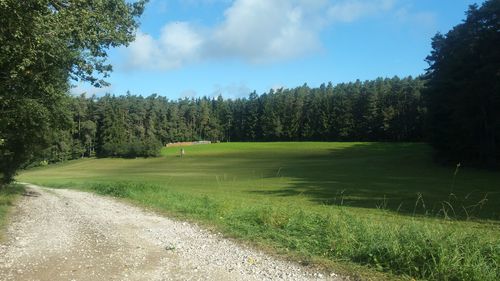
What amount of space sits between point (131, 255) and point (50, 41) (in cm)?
469

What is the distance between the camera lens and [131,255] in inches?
339

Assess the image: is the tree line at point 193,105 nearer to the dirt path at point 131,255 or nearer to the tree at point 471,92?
the tree at point 471,92

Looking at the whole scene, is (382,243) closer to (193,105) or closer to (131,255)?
(131,255)

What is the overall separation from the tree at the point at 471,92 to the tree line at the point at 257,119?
41969 millimetres

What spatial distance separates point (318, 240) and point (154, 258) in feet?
10.4

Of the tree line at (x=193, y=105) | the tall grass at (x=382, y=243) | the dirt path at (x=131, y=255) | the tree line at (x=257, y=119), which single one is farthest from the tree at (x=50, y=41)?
the tree line at (x=257, y=119)

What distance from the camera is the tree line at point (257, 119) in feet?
376

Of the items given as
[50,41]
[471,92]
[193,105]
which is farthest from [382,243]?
[193,105]

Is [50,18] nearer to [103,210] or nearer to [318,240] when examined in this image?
[318,240]

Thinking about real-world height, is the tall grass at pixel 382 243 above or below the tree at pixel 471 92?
below

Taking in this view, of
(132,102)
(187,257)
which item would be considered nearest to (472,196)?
(187,257)

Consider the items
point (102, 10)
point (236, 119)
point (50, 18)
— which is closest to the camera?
point (50, 18)

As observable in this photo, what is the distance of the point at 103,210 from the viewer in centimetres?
1655

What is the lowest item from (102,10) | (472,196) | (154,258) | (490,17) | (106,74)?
(472,196)
